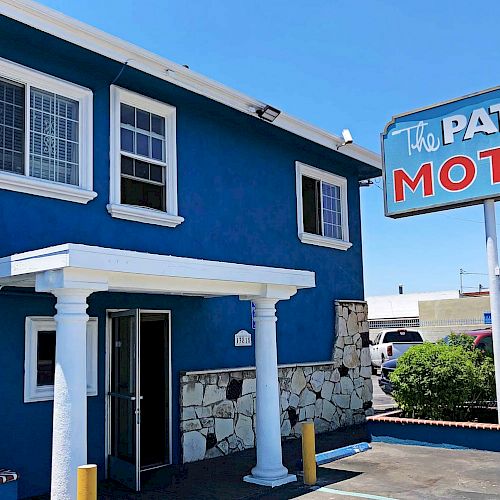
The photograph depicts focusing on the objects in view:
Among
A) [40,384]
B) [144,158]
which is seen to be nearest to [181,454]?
[40,384]

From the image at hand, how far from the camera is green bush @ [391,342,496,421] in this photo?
10.5 m

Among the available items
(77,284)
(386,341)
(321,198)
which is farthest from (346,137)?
(386,341)

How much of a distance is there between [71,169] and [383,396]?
13.6 meters

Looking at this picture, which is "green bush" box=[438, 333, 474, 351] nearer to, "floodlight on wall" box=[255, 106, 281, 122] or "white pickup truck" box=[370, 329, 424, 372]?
"floodlight on wall" box=[255, 106, 281, 122]

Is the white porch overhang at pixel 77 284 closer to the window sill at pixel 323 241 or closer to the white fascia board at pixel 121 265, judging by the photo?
the white fascia board at pixel 121 265

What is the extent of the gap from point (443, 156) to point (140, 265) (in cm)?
635

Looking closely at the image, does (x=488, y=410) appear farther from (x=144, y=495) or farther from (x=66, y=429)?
(x=66, y=429)

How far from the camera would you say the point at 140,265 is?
663 cm

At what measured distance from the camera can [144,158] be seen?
365 inches

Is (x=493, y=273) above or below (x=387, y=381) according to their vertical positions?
above

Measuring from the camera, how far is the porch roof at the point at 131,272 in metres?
6.06

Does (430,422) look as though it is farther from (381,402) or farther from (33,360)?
(381,402)

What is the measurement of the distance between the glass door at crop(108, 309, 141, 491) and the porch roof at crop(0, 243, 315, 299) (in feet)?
4.15

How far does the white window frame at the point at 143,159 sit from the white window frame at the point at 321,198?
130 inches
